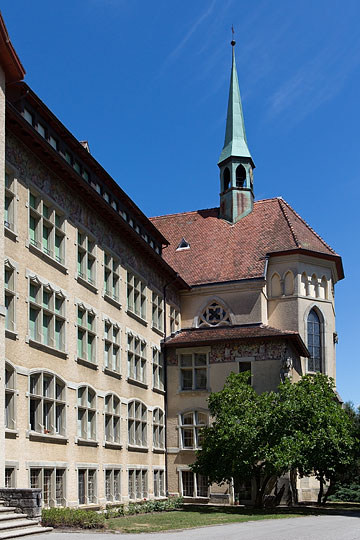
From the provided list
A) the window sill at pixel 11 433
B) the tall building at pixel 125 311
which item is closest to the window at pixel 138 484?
the tall building at pixel 125 311

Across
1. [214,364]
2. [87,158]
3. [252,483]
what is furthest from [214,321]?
[87,158]

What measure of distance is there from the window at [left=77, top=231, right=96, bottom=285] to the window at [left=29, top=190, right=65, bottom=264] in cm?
191

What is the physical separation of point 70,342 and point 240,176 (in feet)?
89.3

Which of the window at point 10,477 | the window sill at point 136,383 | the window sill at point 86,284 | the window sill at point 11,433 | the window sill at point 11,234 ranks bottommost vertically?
the window at point 10,477

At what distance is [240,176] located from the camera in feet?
→ 173

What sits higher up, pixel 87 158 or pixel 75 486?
pixel 87 158

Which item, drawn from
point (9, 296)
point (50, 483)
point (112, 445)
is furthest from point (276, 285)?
point (9, 296)

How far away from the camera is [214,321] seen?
4503cm

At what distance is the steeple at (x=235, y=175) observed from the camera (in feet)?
169

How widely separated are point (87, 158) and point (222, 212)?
842 inches

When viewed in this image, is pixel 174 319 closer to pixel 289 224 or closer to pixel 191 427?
pixel 191 427

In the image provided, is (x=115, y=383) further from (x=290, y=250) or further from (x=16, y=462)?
(x=290, y=250)

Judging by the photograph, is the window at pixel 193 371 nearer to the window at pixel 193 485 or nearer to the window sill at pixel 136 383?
the window sill at pixel 136 383

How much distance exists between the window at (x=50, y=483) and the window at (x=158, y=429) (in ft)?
42.4
